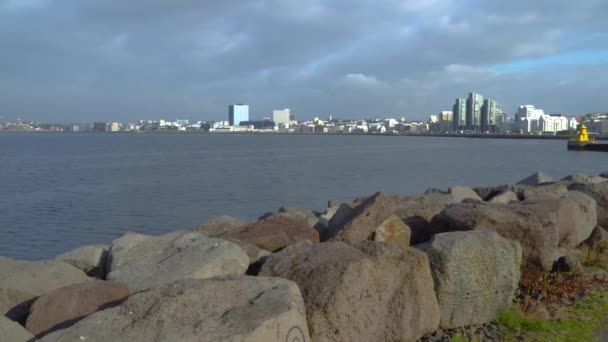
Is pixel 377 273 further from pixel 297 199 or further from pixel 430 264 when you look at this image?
pixel 297 199

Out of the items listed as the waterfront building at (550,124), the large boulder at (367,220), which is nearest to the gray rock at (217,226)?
the large boulder at (367,220)

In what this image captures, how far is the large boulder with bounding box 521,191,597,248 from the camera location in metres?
8.48

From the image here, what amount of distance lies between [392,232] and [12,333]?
13.5ft

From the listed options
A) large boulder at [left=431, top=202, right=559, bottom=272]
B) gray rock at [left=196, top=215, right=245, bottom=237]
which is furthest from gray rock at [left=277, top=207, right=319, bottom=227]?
large boulder at [left=431, top=202, right=559, bottom=272]

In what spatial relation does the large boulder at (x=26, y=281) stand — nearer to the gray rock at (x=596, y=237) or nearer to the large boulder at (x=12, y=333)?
the large boulder at (x=12, y=333)

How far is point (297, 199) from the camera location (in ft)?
80.7

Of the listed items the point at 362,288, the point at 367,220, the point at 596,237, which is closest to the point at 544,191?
the point at 596,237

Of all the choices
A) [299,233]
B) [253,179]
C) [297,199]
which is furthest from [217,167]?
[299,233]

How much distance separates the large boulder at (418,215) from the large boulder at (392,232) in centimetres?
67

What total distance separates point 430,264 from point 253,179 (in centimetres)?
2726

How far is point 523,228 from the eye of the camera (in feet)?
23.0

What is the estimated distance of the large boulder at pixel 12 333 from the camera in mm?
4215

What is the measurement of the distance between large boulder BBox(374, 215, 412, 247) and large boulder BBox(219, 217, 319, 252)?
107cm

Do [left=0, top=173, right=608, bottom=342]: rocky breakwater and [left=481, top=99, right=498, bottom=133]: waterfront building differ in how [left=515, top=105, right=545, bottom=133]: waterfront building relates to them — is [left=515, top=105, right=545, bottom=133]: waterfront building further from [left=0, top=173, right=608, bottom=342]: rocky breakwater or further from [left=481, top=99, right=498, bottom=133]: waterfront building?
[left=0, top=173, right=608, bottom=342]: rocky breakwater
